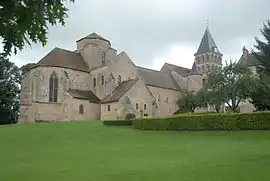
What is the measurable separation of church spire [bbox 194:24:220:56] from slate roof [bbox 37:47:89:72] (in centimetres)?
4419

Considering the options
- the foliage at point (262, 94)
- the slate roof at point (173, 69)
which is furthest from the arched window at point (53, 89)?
the slate roof at point (173, 69)

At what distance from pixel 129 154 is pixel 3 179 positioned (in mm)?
7572

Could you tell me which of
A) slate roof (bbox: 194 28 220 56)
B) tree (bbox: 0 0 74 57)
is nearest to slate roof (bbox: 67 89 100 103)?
slate roof (bbox: 194 28 220 56)

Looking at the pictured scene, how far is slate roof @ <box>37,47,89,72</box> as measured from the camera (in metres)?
58.4

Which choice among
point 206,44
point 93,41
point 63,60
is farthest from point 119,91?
point 206,44

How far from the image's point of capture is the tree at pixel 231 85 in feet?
127

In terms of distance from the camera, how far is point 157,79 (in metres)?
72.2

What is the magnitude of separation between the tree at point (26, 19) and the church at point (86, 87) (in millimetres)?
45488

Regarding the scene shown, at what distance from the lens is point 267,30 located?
39.7 metres

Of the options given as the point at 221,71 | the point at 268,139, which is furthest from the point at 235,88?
the point at 268,139

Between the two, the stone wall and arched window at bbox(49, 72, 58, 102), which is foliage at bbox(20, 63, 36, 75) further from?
the stone wall

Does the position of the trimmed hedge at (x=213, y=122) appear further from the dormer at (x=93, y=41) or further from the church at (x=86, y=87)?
the dormer at (x=93, y=41)

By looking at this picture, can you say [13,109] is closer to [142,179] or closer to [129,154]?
[129,154]

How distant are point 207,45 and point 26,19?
317 ft
